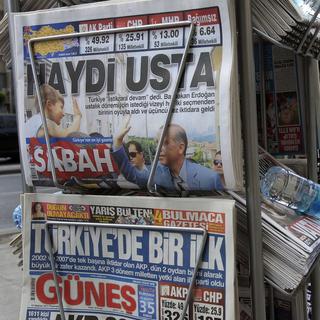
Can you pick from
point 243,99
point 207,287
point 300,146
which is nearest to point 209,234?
point 207,287

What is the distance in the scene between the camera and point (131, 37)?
157cm

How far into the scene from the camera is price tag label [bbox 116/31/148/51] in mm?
1554

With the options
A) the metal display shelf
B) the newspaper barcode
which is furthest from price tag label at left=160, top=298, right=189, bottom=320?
the newspaper barcode

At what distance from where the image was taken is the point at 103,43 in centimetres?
161

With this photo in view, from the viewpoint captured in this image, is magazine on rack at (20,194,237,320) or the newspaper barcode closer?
magazine on rack at (20,194,237,320)

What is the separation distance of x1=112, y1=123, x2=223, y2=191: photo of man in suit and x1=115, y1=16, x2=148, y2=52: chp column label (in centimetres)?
23

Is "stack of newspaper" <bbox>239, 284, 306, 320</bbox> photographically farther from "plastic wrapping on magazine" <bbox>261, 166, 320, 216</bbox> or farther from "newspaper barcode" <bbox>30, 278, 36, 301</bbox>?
"newspaper barcode" <bbox>30, 278, 36, 301</bbox>

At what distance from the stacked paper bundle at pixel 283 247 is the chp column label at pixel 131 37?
0.51 m

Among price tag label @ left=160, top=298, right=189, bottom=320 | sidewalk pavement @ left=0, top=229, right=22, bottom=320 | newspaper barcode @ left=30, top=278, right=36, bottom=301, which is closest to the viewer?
price tag label @ left=160, top=298, right=189, bottom=320

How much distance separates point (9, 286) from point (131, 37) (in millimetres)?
3826

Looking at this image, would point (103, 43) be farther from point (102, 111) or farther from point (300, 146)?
point (300, 146)

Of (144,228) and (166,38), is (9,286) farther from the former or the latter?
(166,38)

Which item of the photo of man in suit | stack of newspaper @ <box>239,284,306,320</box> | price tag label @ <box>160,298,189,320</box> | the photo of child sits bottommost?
stack of newspaper @ <box>239,284,306,320</box>

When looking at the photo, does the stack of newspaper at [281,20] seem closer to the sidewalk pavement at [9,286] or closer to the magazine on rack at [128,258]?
the magazine on rack at [128,258]
